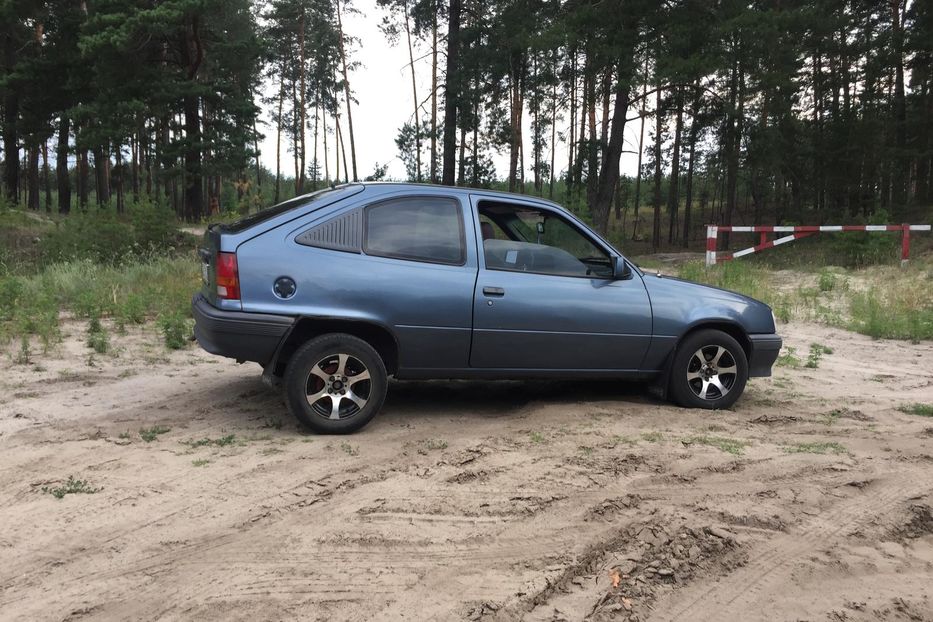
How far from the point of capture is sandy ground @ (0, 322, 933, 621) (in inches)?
108

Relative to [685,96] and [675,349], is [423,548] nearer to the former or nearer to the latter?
[675,349]

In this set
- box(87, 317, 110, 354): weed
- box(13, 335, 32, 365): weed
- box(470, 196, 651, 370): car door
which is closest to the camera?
box(470, 196, 651, 370): car door

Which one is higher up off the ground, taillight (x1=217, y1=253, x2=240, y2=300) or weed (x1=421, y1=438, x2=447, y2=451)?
taillight (x1=217, y1=253, x2=240, y2=300)

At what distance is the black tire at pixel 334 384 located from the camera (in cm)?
464

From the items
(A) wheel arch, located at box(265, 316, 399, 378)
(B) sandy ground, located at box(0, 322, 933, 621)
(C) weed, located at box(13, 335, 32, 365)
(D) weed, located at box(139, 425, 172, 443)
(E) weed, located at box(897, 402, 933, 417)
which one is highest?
(A) wheel arch, located at box(265, 316, 399, 378)

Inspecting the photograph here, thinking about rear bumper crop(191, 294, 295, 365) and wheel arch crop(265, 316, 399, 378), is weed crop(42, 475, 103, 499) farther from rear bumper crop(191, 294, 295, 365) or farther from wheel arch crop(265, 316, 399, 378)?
wheel arch crop(265, 316, 399, 378)

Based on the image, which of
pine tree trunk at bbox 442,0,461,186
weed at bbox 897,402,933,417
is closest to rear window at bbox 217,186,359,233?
weed at bbox 897,402,933,417

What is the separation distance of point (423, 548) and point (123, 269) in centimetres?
1250

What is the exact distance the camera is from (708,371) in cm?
579

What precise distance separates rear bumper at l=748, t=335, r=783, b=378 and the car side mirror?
1325 millimetres

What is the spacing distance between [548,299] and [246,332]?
2217 millimetres

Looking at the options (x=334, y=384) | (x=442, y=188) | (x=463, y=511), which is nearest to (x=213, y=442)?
(x=334, y=384)

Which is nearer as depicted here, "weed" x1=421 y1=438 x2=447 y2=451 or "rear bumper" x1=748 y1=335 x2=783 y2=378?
"weed" x1=421 y1=438 x2=447 y2=451

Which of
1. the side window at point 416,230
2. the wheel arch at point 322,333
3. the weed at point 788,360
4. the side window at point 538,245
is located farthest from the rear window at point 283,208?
the weed at point 788,360
